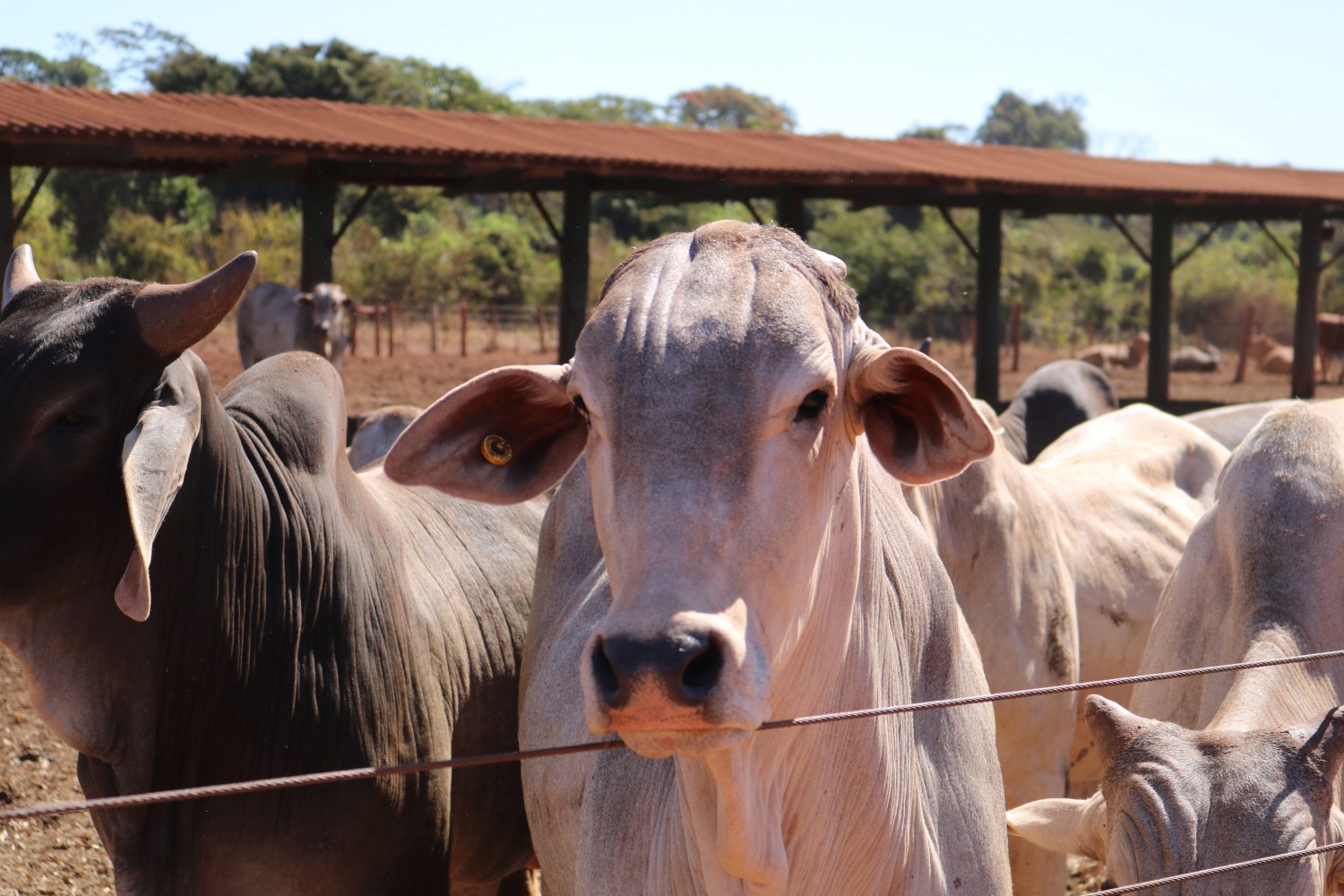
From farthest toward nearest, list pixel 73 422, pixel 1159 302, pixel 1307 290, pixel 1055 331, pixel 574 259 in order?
pixel 1055 331 < pixel 1307 290 < pixel 1159 302 < pixel 574 259 < pixel 73 422

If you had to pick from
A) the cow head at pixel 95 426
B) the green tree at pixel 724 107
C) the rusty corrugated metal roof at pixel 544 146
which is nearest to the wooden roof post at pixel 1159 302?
the rusty corrugated metal roof at pixel 544 146

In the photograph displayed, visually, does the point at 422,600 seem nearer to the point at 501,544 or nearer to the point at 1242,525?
the point at 501,544

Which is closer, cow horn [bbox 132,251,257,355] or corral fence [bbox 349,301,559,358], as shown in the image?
cow horn [bbox 132,251,257,355]

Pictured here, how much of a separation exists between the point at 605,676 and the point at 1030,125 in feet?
315

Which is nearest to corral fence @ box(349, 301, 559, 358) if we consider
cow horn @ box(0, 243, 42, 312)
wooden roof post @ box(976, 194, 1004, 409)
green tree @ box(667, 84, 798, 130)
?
wooden roof post @ box(976, 194, 1004, 409)

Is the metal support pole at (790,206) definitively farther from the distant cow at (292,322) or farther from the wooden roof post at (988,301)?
the distant cow at (292,322)

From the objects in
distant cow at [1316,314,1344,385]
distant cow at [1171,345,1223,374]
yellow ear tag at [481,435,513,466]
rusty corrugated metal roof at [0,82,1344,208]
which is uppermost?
rusty corrugated metal roof at [0,82,1344,208]

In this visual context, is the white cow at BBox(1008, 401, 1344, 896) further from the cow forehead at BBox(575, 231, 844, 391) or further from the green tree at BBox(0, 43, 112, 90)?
the green tree at BBox(0, 43, 112, 90)

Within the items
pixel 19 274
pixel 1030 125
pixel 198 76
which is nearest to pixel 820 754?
pixel 19 274

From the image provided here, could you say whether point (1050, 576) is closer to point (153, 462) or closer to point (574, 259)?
point (153, 462)

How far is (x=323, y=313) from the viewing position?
483 inches

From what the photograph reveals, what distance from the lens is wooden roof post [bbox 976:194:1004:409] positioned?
1480 centimetres

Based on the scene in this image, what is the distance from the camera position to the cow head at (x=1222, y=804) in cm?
262

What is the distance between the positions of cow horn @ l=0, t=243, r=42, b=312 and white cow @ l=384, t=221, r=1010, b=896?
4.48 ft
